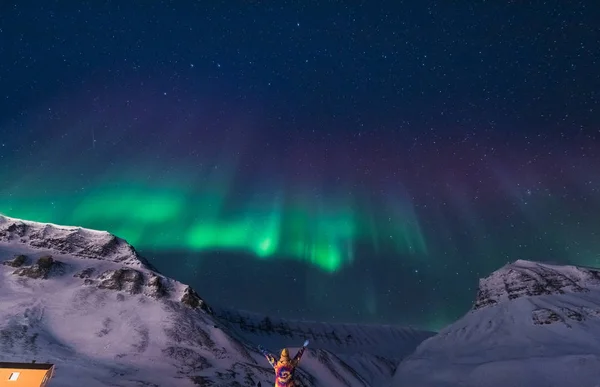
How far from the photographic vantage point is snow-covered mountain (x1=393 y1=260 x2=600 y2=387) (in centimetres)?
11881

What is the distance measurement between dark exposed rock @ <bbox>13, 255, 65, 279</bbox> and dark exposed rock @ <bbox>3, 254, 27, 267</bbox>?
12.0 ft

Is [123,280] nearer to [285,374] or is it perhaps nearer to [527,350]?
[285,374]

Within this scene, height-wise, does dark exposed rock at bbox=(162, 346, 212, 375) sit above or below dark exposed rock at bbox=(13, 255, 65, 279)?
below

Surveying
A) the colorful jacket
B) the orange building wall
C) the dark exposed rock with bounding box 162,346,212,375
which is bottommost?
the colorful jacket

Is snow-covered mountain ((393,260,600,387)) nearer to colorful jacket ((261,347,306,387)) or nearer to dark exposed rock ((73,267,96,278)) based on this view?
dark exposed rock ((73,267,96,278))

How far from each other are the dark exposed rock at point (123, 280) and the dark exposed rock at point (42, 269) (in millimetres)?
13048

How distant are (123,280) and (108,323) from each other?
94.9 feet

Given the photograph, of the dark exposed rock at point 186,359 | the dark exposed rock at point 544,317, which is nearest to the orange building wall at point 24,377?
the dark exposed rock at point 186,359

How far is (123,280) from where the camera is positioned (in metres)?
132

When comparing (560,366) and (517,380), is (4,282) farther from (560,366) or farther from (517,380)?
(560,366)

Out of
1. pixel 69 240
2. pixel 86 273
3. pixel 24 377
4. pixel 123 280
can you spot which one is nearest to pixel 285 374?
pixel 24 377

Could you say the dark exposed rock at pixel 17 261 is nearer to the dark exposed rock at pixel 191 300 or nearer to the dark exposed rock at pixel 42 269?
the dark exposed rock at pixel 42 269

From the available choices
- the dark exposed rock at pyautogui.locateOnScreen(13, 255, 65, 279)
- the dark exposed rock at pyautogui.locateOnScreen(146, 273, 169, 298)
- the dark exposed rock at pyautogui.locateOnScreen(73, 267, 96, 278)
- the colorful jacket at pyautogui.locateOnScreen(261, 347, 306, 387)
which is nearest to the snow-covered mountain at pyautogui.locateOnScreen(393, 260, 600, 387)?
the dark exposed rock at pyautogui.locateOnScreen(146, 273, 169, 298)

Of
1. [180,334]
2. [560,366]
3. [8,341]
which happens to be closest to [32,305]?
[8,341]
